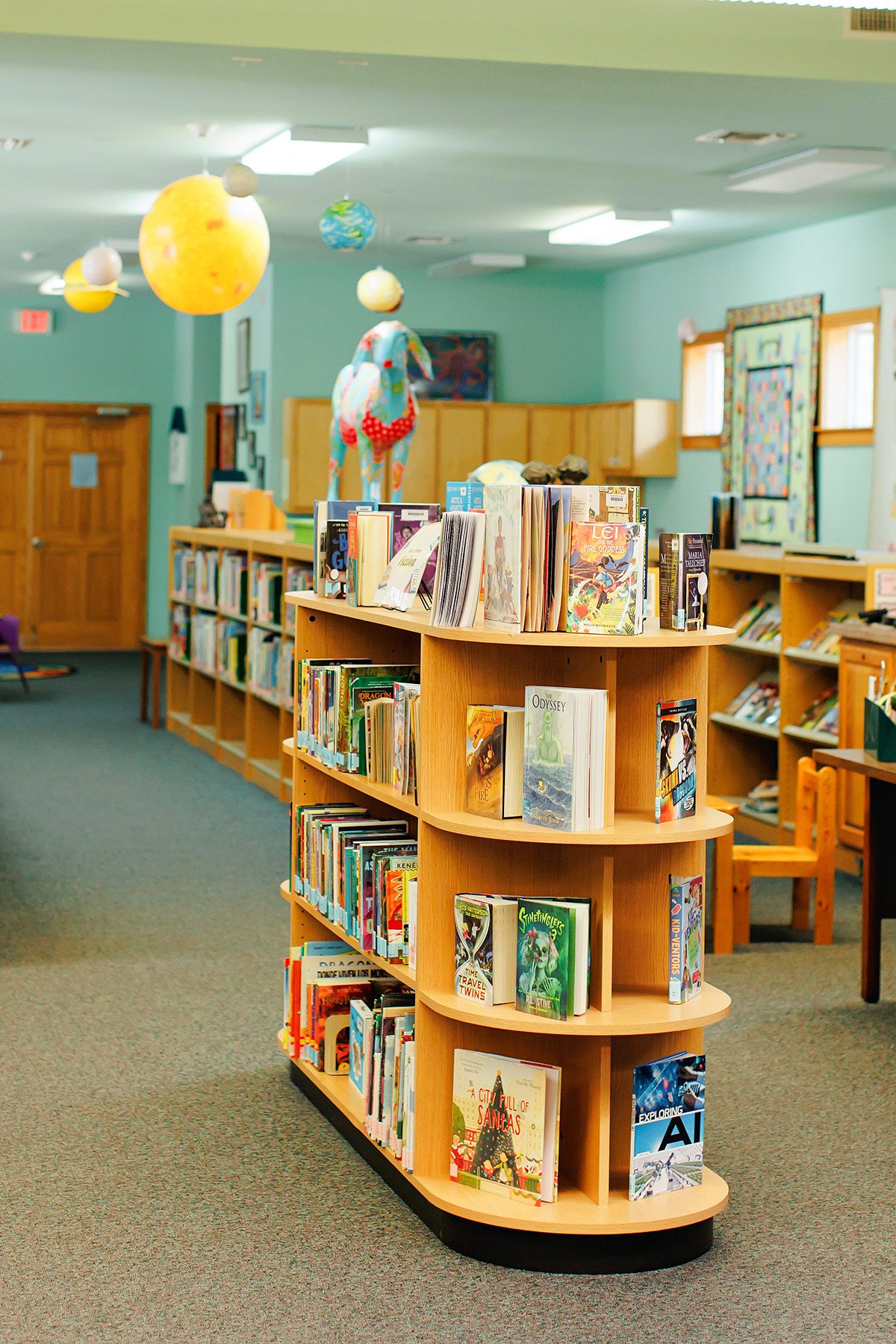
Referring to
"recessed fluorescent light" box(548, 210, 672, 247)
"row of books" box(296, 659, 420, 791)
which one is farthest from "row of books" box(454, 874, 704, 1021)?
"recessed fluorescent light" box(548, 210, 672, 247)

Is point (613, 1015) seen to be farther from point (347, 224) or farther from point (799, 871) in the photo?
point (347, 224)

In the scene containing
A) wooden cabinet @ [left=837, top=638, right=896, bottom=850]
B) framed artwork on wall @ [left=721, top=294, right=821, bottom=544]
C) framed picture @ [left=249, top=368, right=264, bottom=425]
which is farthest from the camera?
framed picture @ [left=249, top=368, right=264, bottom=425]

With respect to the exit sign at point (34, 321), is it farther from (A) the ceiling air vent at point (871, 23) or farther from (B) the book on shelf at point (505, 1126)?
(B) the book on shelf at point (505, 1126)

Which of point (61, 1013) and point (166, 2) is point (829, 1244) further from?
point (166, 2)

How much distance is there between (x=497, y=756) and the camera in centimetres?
347

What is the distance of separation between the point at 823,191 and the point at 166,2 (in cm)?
429

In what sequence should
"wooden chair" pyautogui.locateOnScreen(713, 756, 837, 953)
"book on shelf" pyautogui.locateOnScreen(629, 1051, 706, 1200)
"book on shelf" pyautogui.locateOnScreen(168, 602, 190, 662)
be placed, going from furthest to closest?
"book on shelf" pyautogui.locateOnScreen(168, 602, 190, 662) < "wooden chair" pyautogui.locateOnScreen(713, 756, 837, 953) < "book on shelf" pyautogui.locateOnScreen(629, 1051, 706, 1200)

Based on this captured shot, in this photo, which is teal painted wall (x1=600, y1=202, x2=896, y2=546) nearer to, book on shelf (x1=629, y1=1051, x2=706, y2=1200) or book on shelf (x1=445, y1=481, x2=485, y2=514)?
book on shelf (x1=445, y1=481, x2=485, y2=514)

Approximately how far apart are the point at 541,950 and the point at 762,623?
4872 millimetres

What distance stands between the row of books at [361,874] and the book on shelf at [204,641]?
5841 millimetres

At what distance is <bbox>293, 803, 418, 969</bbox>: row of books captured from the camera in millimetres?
3766

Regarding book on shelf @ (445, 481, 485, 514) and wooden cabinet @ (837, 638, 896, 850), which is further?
wooden cabinet @ (837, 638, 896, 850)

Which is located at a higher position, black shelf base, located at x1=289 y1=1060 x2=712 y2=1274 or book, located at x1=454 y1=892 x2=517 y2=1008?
book, located at x1=454 y1=892 x2=517 y2=1008

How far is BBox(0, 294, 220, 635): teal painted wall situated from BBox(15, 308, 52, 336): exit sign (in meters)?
0.08
